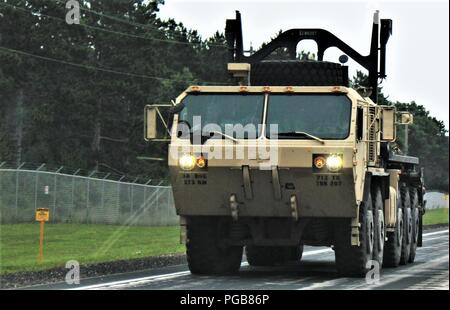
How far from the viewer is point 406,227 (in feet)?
75.4

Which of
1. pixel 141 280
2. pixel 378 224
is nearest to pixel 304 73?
pixel 378 224

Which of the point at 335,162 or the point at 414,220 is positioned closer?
the point at 335,162

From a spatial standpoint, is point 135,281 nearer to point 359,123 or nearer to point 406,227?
point 359,123

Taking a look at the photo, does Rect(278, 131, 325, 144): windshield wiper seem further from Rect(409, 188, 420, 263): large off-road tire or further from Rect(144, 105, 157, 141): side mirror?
Rect(409, 188, 420, 263): large off-road tire

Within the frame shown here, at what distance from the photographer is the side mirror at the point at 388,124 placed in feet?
54.3

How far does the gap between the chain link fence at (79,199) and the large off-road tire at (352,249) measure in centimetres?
2296

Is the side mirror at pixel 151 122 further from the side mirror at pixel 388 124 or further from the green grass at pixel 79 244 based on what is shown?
the green grass at pixel 79 244

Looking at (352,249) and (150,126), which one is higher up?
(150,126)

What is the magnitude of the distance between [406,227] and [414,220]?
53.4 inches

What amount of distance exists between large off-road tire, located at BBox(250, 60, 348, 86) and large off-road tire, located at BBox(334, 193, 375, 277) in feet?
6.79

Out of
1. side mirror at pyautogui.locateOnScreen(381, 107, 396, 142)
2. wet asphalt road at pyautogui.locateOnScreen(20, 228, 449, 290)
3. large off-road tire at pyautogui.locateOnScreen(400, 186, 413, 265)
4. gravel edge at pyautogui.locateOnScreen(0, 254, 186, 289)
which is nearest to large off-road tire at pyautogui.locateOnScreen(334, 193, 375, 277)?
wet asphalt road at pyautogui.locateOnScreen(20, 228, 449, 290)

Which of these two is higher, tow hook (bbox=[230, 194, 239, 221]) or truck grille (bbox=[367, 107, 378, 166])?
truck grille (bbox=[367, 107, 378, 166])

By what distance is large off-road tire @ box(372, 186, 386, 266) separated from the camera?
18.8m

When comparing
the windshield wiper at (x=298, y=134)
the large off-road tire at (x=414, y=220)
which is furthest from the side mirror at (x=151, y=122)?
the large off-road tire at (x=414, y=220)
